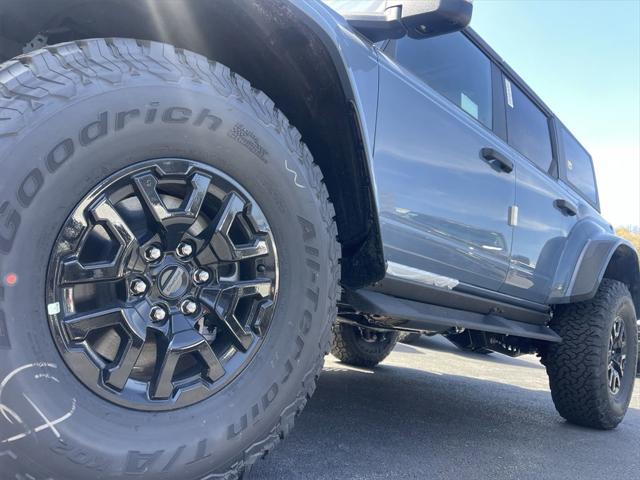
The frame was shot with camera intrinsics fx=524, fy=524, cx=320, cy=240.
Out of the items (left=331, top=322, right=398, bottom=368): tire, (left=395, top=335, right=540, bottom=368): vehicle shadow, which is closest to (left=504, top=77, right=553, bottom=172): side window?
(left=331, top=322, right=398, bottom=368): tire

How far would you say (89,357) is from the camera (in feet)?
4.09

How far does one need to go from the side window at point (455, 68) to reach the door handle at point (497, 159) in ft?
0.72

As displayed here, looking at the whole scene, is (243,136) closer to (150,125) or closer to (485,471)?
(150,125)

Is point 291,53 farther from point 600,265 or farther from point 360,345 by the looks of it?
point 360,345

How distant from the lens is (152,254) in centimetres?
136

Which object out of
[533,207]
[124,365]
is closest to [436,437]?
[533,207]

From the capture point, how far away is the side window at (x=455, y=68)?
2.51 metres

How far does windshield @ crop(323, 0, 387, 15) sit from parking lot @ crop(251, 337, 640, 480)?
5.99 ft

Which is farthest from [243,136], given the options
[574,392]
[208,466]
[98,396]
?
[574,392]

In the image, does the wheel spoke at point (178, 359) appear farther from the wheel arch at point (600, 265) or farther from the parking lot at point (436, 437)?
the wheel arch at point (600, 265)

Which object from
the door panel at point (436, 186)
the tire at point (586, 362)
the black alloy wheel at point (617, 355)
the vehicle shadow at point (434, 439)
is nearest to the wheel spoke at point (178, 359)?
the vehicle shadow at point (434, 439)

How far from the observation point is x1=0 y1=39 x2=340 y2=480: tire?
113 cm

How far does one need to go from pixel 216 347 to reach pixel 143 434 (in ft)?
1.05

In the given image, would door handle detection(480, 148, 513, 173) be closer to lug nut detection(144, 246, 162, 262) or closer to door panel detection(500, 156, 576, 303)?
door panel detection(500, 156, 576, 303)
